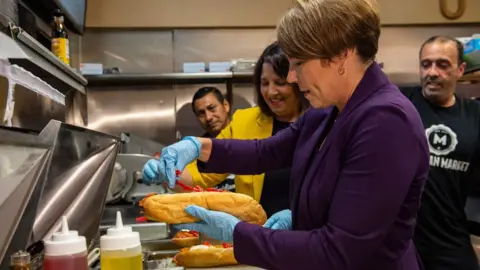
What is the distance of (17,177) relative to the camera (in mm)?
818

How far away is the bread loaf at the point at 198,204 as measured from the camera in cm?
146

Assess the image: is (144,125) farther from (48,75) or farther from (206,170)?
(206,170)

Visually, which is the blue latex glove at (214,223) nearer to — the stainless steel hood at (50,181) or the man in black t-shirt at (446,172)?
the stainless steel hood at (50,181)

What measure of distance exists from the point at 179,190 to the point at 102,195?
714 mm

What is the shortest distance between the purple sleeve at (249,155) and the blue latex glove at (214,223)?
214 mm

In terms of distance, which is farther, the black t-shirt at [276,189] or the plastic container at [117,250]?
the black t-shirt at [276,189]

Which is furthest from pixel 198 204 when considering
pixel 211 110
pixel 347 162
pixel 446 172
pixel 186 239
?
pixel 211 110

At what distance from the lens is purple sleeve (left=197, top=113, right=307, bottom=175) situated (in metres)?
1.55

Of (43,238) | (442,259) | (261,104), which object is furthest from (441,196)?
(43,238)

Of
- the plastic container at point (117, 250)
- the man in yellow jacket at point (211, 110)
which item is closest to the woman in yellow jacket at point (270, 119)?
the plastic container at point (117, 250)

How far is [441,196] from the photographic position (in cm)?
245

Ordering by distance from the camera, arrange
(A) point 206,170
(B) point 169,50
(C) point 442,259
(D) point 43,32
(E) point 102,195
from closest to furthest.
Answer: (E) point 102,195
(A) point 206,170
(C) point 442,259
(D) point 43,32
(B) point 169,50

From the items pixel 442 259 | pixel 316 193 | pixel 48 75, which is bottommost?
pixel 442 259

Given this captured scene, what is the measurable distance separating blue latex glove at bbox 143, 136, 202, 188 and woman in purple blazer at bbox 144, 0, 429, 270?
26 centimetres
